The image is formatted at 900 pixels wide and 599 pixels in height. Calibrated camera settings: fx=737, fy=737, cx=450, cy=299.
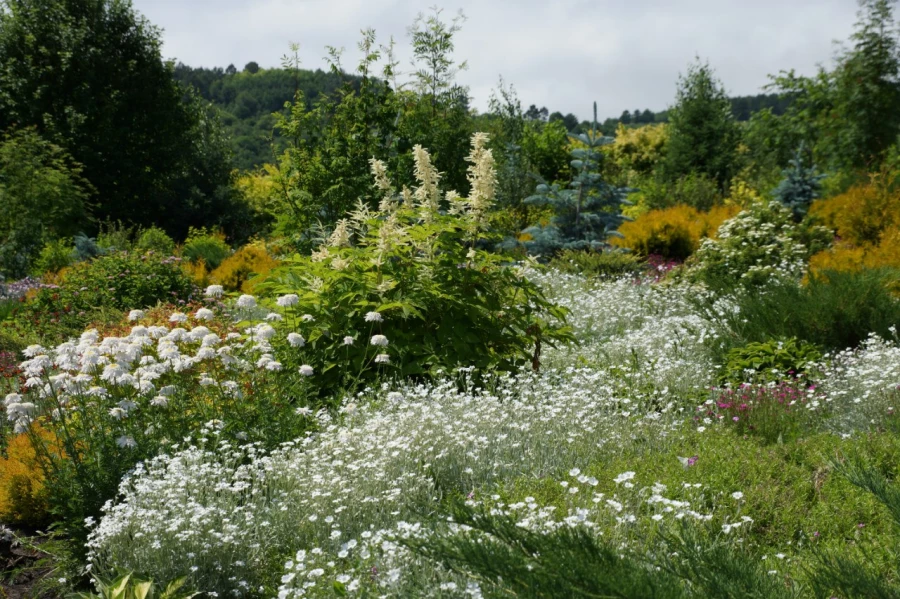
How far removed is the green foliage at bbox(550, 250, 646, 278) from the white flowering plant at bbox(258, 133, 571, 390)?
5.42 meters

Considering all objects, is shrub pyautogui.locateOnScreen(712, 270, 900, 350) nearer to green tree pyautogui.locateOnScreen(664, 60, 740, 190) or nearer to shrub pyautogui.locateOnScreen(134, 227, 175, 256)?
shrub pyautogui.locateOnScreen(134, 227, 175, 256)

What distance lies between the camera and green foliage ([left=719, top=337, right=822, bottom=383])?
6.11 metres

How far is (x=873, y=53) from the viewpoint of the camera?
20.1 m

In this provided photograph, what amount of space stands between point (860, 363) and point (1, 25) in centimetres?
2586

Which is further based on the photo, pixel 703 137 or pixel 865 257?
pixel 703 137

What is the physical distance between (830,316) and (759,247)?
460 centimetres

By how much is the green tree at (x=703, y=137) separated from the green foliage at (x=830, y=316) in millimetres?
18204

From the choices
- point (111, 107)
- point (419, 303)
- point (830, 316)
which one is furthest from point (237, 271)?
point (111, 107)

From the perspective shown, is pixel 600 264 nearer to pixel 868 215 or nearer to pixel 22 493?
pixel 868 215

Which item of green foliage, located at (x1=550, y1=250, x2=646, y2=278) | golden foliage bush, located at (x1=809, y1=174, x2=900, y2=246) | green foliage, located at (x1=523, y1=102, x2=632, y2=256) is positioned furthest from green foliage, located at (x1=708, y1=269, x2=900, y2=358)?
green foliage, located at (x1=523, y1=102, x2=632, y2=256)

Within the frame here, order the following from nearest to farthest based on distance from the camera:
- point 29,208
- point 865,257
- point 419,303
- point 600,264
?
point 419,303 < point 865,257 < point 600,264 < point 29,208

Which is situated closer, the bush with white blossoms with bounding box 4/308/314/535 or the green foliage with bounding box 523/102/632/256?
the bush with white blossoms with bounding box 4/308/314/535

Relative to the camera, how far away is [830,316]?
6.82 meters

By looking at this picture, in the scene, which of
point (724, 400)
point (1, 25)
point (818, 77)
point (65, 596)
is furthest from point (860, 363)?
point (1, 25)
